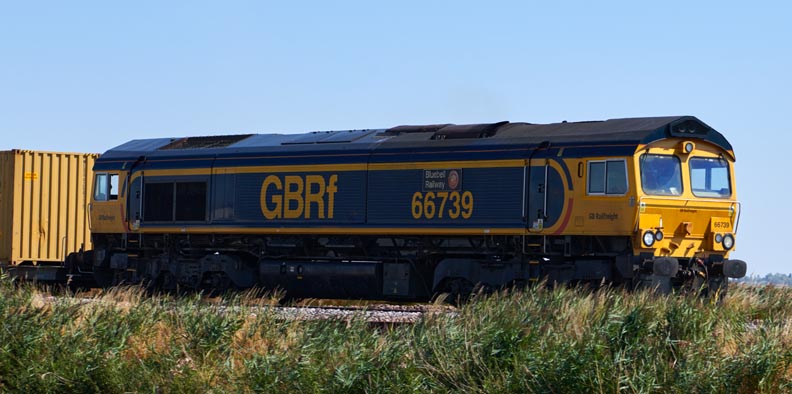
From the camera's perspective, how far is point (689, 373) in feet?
40.7

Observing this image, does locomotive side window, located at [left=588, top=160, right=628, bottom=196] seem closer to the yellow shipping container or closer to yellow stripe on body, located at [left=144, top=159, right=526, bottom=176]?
yellow stripe on body, located at [left=144, top=159, right=526, bottom=176]

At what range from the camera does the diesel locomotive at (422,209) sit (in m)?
21.2

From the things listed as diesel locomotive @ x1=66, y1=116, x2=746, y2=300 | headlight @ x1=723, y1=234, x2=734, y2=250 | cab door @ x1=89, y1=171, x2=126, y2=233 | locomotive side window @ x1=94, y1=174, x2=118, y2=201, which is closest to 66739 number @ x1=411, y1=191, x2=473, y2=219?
diesel locomotive @ x1=66, y1=116, x2=746, y2=300

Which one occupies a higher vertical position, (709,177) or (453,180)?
(709,177)

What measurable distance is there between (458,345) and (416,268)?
966cm

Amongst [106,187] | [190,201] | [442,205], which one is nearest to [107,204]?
[106,187]

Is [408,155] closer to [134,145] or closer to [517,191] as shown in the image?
[517,191]

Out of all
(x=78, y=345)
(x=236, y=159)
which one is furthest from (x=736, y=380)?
(x=236, y=159)

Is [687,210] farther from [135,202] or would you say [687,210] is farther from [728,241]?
[135,202]

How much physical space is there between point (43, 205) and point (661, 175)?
50.5 ft

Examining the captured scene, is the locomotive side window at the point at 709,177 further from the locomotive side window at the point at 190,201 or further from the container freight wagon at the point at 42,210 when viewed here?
the container freight wagon at the point at 42,210

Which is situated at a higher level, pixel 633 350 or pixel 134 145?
pixel 134 145

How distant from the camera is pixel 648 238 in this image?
2083cm

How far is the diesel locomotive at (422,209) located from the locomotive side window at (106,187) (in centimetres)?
4
